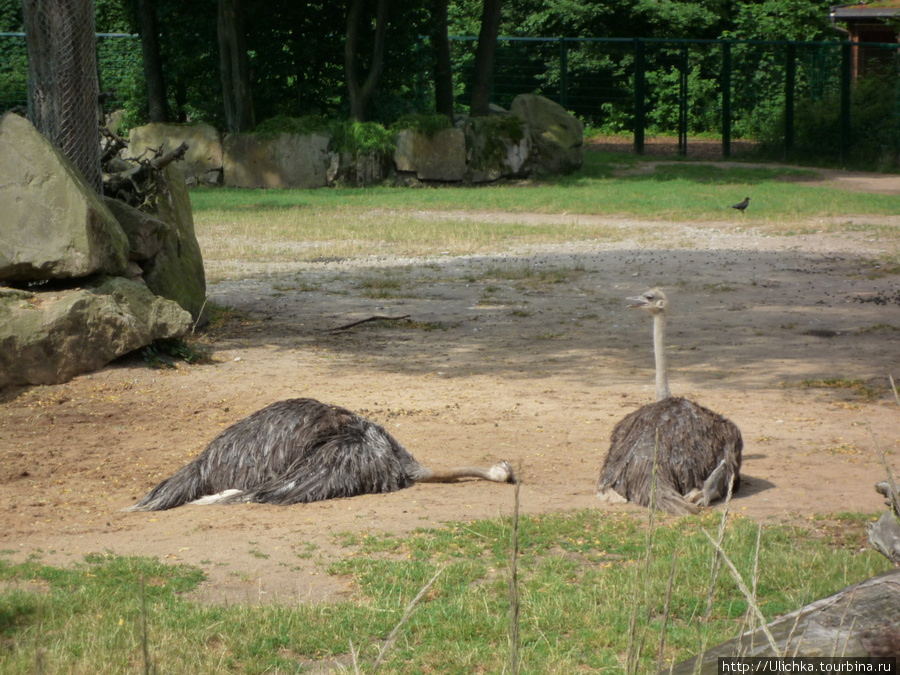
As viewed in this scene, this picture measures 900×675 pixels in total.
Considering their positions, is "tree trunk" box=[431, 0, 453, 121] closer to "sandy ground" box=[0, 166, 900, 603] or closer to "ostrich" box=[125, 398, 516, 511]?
"sandy ground" box=[0, 166, 900, 603]

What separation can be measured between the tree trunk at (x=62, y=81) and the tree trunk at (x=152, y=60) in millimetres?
14599

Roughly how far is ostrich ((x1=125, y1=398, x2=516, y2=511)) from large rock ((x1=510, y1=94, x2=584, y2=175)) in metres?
18.9

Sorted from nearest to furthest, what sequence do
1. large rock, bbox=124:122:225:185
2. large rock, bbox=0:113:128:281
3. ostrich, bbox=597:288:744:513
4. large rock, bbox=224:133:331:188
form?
1. ostrich, bbox=597:288:744:513
2. large rock, bbox=0:113:128:281
3. large rock, bbox=224:133:331:188
4. large rock, bbox=124:122:225:185

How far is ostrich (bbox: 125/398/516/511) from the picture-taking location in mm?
5742

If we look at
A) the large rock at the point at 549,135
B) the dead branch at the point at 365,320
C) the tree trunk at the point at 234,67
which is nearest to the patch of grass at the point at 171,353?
the dead branch at the point at 365,320

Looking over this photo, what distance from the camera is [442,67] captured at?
24.5m

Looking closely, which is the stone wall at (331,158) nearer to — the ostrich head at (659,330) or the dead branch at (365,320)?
the dead branch at (365,320)

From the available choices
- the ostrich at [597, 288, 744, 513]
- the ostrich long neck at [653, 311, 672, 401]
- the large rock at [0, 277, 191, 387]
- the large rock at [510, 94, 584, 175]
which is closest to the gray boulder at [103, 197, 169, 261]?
the large rock at [0, 277, 191, 387]

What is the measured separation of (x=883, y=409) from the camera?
24.0 ft

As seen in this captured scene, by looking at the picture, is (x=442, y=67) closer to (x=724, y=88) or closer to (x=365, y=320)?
(x=724, y=88)

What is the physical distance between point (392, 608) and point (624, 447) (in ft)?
6.40

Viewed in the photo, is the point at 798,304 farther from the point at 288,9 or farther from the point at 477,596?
the point at 288,9

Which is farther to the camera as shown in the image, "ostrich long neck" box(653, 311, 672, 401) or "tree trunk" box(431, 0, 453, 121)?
"tree trunk" box(431, 0, 453, 121)

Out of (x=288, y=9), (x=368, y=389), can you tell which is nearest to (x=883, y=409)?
(x=368, y=389)
